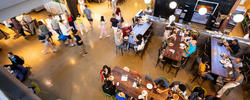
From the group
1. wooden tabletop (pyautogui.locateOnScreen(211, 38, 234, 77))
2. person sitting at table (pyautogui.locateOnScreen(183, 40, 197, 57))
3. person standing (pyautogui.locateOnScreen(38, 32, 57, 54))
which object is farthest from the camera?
person standing (pyautogui.locateOnScreen(38, 32, 57, 54))

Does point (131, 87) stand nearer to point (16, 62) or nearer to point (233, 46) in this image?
point (233, 46)

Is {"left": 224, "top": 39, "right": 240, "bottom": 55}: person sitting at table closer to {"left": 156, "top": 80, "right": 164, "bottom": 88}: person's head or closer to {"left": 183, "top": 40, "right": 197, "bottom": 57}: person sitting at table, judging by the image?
{"left": 183, "top": 40, "right": 197, "bottom": 57}: person sitting at table

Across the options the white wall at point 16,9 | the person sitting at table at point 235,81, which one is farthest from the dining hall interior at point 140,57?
the white wall at point 16,9

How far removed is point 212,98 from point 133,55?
3642mm

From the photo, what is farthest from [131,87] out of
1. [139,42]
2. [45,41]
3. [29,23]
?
[29,23]

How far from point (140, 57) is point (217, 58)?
10.3 ft

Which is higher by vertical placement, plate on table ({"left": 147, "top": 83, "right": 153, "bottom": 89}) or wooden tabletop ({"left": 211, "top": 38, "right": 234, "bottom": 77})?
wooden tabletop ({"left": 211, "top": 38, "right": 234, "bottom": 77})

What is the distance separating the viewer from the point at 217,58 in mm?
4816

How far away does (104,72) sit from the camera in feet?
14.2

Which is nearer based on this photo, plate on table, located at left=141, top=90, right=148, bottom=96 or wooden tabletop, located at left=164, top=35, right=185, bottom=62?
plate on table, located at left=141, top=90, right=148, bottom=96

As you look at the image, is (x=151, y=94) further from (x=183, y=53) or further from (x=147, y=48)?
(x=147, y=48)

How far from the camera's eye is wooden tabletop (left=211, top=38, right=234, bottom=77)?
14.3ft

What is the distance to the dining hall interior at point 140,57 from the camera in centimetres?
421

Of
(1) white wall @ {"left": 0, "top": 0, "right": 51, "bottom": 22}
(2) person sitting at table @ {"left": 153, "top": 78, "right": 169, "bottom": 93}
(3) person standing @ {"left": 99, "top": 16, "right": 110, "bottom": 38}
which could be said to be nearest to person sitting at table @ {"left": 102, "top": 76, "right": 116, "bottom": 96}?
(2) person sitting at table @ {"left": 153, "top": 78, "right": 169, "bottom": 93}
